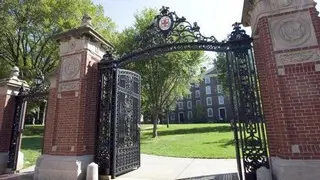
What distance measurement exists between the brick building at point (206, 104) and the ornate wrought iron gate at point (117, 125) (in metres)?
39.5

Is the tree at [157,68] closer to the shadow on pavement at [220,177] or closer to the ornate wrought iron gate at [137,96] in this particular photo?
the ornate wrought iron gate at [137,96]

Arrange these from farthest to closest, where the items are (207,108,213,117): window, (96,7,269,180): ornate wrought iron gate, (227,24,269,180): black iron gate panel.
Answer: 1. (207,108,213,117): window
2. (96,7,269,180): ornate wrought iron gate
3. (227,24,269,180): black iron gate panel

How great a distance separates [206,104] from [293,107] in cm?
4606

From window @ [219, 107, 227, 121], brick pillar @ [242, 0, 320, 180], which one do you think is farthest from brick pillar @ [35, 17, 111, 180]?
window @ [219, 107, 227, 121]

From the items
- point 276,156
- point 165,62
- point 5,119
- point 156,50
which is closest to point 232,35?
point 156,50

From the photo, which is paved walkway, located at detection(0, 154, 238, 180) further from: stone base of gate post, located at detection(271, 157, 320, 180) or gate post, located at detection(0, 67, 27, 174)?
stone base of gate post, located at detection(271, 157, 320, 180)

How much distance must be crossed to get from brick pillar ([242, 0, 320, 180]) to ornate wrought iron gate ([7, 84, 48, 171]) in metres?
7.88

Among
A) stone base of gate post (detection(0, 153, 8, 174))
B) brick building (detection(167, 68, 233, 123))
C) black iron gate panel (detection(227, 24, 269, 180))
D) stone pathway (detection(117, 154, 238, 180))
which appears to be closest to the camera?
black iron gate panel (detection(227, 24, 269, 180))

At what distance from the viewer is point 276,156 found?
198 inches

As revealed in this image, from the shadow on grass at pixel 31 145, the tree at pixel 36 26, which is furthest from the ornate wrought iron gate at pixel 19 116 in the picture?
the tree at pixel 36 26

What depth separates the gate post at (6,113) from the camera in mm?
8609

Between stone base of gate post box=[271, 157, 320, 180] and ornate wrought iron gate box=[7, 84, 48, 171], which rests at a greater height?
ornate wrought iron gate box=[7, 84, 48, 171]

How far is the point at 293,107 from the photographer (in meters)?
4.77

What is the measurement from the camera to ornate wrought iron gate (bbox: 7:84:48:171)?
8.70 metres
